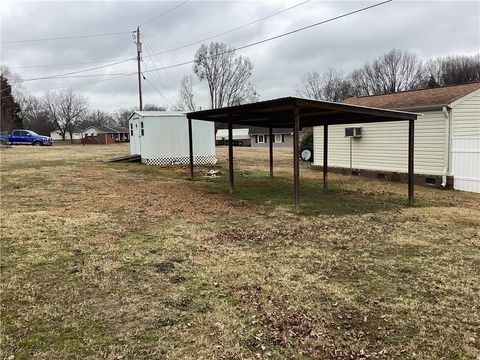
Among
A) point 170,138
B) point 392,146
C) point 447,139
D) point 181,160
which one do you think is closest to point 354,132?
point 392,146

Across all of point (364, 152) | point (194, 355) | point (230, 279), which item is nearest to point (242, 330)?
point (194, 355)

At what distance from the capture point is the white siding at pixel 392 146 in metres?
12.6

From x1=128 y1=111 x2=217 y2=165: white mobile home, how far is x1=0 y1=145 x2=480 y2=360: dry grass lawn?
32.4ft

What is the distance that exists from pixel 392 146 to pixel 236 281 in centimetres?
1157

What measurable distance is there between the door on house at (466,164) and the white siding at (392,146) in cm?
43

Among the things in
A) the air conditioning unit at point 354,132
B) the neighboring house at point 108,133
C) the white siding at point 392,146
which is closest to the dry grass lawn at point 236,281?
the white siding at point 392,146

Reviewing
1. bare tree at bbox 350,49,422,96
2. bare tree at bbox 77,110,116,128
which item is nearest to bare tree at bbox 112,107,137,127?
bare tree at bbox 77,110,116,128

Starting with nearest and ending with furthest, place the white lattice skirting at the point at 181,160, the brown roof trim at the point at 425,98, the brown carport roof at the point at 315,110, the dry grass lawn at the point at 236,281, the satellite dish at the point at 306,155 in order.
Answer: the dry grass lawn at the point at 236,281 → the brown carport roof at the point at 315,110 → the brown roof trim at the point at 425,98 → the white lattice skirting at the point at 181,160 → the satellite dish at the point at 306,155

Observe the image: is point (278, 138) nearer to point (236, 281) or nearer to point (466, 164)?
point (466, 164)

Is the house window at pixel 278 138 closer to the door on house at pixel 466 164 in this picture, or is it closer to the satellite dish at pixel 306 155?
the satellite dish at pixel 306 155

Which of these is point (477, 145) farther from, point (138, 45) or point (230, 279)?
point (138, 45)

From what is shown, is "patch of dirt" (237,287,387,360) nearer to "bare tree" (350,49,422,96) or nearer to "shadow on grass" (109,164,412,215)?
"shadow on grass" (109,164,412,215)

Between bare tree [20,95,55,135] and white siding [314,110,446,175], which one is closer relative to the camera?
white siding [314,110,446,175]

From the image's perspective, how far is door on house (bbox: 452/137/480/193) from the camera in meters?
11.6
